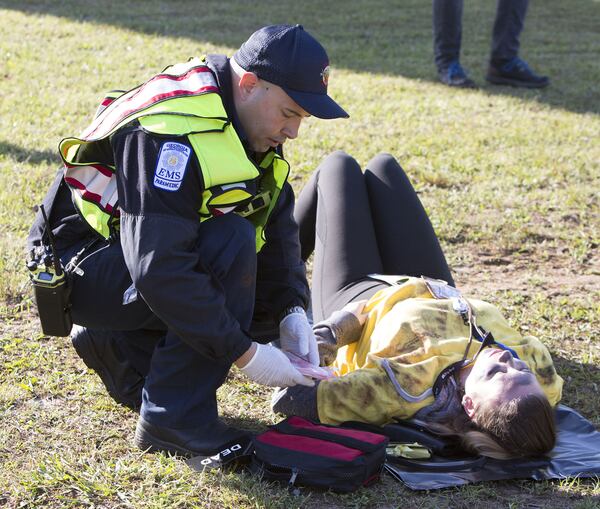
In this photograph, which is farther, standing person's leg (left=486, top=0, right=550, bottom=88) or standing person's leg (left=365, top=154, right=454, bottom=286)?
standing person's leg (left=486, top=0, right=550, bottom=88)

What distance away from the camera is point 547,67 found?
8812 mm

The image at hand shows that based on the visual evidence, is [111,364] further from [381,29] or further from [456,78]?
[381,29]

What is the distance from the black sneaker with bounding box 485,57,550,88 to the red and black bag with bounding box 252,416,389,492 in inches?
233

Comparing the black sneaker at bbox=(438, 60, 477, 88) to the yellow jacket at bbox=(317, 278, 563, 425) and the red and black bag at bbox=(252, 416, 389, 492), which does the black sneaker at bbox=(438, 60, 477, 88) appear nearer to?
the yellow jacket at bbox=(317, 278, 563, 425)

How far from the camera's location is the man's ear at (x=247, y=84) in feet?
8.57

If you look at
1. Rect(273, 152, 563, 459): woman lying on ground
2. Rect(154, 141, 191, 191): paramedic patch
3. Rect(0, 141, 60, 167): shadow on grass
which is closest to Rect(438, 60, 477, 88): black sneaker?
Rect(0, 141, 60, 167): shadow on grass

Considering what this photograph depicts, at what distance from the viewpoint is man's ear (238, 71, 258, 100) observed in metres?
2.61

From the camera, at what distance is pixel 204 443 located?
2795mm

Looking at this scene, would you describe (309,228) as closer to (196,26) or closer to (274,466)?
(274,466)

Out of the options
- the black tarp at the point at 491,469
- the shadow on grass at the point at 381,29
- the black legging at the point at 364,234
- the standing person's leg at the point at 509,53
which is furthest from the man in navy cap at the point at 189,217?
the standing person's leg at the point at 509,53

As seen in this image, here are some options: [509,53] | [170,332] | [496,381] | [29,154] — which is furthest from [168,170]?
[509,53]

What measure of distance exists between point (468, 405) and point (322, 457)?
1.85ft

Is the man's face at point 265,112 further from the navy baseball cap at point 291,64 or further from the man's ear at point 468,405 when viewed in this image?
the man's ear at point 468,405

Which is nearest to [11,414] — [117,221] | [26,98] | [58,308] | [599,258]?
[58,308]
